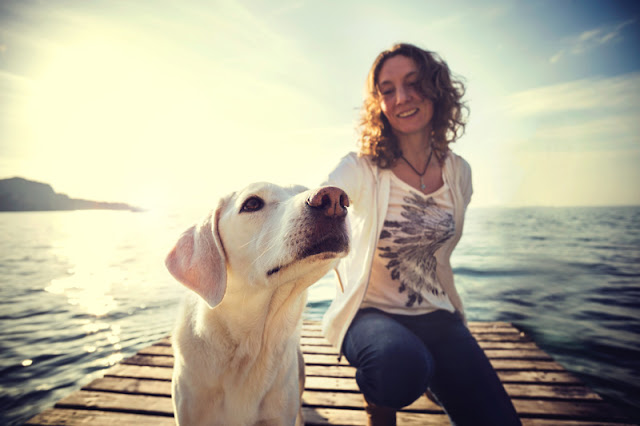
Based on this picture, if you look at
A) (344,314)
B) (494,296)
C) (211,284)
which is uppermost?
(211,284)

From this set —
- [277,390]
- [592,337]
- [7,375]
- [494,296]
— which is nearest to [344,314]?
[277,390]

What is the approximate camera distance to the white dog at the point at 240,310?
1524mm

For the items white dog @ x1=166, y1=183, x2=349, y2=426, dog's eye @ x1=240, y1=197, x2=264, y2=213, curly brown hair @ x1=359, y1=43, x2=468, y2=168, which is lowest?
white dog @ x1=166, y1=183, x2=349, y2=426

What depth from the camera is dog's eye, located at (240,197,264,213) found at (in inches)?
66.2

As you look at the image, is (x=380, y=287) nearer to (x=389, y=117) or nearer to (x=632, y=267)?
(x=389, y=117)

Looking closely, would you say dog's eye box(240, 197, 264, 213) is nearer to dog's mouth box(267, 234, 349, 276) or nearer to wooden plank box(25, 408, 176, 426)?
dog's mouth box(267, 234, 349, 276)

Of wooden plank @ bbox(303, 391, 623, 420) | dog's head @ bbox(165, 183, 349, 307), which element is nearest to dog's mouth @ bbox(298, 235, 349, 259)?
dog's head @ bbox(165, 183, 349, 307)

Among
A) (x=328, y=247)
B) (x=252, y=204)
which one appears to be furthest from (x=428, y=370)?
(x=252, y=204)

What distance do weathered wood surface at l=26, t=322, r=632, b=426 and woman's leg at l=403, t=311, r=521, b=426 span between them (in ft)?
2.21

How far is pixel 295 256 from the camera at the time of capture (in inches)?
54.6

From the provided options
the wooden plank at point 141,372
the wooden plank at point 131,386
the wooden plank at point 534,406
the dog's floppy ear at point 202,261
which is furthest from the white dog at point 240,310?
the wooden plank at point 141,372

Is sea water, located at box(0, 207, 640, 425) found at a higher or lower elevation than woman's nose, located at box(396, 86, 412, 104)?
lower

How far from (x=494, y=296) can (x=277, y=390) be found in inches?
376

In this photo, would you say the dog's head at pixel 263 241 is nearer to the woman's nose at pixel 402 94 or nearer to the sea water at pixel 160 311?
the sea water at pixel 160 311
